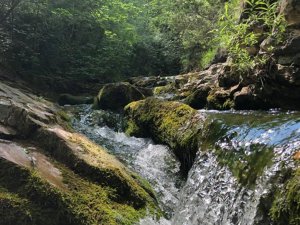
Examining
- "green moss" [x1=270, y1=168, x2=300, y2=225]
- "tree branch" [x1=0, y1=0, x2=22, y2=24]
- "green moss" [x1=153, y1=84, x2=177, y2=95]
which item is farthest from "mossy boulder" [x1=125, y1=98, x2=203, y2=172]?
"tree branch" [x1=0, y1=0, x2=22, y2=24]

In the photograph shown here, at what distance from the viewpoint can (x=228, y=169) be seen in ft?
16.9

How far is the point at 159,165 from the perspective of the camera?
22.9ft

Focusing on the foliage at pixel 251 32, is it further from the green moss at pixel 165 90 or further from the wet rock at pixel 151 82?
the wet rock at pixel 151 82

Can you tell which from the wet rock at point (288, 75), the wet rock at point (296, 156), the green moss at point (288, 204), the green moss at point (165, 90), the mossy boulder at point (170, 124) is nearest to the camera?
the green moss at point (288, 204)

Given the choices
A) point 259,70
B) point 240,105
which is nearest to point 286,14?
point 259,70

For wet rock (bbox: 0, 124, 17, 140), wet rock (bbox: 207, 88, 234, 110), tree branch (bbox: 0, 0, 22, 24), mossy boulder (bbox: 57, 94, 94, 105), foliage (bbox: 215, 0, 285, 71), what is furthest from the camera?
mossy boulder (bbox: 57, 94, 94, 105)

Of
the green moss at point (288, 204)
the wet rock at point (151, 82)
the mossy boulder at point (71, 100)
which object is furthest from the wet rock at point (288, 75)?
the mossy boulder at point (71, 100)

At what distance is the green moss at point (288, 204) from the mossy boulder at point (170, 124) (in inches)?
99.6

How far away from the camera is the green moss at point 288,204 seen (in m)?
3.63

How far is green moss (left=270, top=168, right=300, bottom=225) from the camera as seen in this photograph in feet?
11.9

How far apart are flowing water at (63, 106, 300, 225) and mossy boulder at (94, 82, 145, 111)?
422cm

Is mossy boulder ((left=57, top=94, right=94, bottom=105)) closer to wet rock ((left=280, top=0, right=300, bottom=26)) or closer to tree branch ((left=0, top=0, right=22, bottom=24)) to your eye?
tree branch ((left=0, top=0, right=22, bottom=24))

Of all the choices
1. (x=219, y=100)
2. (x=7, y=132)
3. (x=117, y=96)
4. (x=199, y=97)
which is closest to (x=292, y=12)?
(x=219, y=100)

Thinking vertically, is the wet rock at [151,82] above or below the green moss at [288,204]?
above
